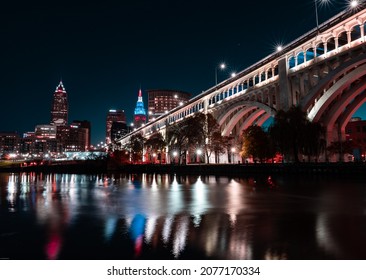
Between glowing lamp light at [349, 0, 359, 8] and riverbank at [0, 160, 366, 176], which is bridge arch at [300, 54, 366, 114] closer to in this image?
glowing lamp light at [349, 0, 359, 8]

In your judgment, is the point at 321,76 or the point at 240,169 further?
the point at 240,169

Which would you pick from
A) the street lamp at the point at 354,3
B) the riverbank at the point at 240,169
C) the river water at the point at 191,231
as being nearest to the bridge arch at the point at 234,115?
the riverbank at the point at 240,169

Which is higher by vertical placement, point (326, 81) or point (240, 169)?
point (326, 81)

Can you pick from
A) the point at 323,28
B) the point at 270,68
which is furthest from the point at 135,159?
the point at 323,28

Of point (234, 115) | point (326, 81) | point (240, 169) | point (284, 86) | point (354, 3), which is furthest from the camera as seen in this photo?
point (234, 115)

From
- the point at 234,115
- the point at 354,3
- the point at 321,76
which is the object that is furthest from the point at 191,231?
the point at 234,115

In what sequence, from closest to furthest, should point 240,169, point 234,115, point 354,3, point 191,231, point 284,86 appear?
point 191,231 → point 354,3 → point 240,169 → point 284,86 → point 234,115

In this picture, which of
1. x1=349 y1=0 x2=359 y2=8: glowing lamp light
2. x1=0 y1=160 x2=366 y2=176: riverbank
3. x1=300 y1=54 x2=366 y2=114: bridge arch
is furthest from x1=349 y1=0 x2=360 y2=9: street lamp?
x1=0 y1=160 x2=366 y2=176: riverbank

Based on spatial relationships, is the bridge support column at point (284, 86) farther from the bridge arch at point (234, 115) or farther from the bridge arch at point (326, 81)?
the bridge arch at point (234, 115)

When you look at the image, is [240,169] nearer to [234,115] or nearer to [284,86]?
[284,86]

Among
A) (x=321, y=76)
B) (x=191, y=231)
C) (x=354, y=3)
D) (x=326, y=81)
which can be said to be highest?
(x=354, y=3)

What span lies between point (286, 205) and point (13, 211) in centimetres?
1502

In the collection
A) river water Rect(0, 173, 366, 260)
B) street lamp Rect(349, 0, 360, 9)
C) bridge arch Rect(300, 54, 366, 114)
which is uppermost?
street lamp Rect(349, 0, 360, 9)

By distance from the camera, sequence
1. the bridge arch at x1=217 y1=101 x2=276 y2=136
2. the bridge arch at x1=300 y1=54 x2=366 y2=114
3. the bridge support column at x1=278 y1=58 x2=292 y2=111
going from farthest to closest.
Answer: the bridge arch at x1=217 y1=101 x2=276 y2=136
the bridge support column at x1=278 y1=58 x2=292 y2=111
the bridge arch at x1=300 y1=54 x2=366 y2=114
